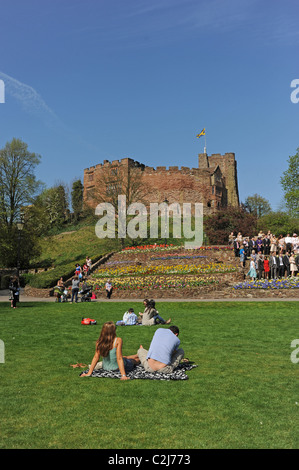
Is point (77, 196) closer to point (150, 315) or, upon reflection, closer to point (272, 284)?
point (272, 284)

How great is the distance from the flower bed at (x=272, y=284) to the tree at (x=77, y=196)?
51.1 m

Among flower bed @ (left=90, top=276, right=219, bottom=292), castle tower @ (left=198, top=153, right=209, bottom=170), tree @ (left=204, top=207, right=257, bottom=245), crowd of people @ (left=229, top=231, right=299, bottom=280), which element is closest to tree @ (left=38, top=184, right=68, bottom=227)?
castle tower @ (left=198, top=153, right=209, bottom=170)

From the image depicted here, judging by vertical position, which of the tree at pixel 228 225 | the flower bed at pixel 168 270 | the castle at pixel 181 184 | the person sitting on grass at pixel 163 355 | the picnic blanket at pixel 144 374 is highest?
the castle at pixel 181 184

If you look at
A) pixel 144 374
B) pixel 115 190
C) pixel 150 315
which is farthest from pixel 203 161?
pixel 144 374

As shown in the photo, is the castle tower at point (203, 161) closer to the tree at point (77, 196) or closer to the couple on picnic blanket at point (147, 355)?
the tree at point (77, 196)

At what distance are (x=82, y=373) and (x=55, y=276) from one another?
22153 mm

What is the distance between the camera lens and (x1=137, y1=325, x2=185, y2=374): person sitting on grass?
7.20 m

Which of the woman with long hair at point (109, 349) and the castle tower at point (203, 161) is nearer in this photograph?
the woman with long hair at point (109, 349)

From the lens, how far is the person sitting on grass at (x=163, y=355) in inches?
283

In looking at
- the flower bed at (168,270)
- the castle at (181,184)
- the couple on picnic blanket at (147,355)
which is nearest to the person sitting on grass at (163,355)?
the couple on picnic blanket at (147,355)
